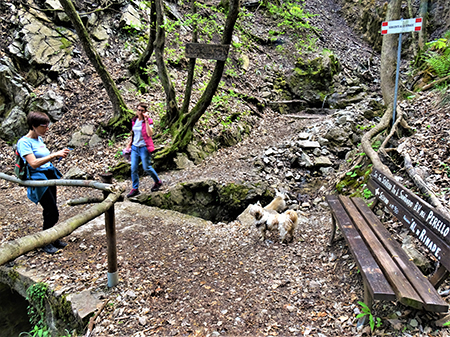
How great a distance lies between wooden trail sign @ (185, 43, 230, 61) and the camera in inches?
245

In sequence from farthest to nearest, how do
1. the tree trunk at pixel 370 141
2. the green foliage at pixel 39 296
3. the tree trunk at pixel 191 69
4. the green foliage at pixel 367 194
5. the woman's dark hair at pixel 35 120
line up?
the tree trunk at pixel 191 69 → the tree trunk at pixel 370 141 → the green foliage at pixel 367 194 → the woman's dark hair at pixel 35 120 → the green foliage at pixel 39 296

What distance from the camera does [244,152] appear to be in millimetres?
8406

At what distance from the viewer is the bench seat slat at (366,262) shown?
81.1 inches

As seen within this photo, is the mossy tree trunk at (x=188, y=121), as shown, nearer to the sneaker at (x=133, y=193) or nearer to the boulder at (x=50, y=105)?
the sneaker at (x=133, y=193)

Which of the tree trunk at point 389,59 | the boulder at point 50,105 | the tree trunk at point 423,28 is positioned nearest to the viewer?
the tree trunk at point 389,59

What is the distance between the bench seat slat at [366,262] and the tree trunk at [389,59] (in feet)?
15.1

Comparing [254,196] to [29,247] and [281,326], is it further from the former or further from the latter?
[29,247]

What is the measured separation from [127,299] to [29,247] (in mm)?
1521

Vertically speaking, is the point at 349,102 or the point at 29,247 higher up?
the point at 349,102

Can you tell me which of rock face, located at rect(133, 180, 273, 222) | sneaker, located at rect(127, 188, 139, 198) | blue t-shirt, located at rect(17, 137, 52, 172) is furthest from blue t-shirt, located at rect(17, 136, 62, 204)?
rock face, located at rect(133, 180, 273, 222)

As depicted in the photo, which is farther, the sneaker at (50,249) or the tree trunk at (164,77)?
the tree trunk at (164,77)

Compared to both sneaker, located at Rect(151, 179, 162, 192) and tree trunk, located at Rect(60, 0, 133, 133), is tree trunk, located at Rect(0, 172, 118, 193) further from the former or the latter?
tree trunk, located at Rect(60, 0, 133, 133)

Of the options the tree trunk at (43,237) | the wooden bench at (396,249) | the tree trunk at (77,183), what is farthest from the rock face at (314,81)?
the tree trunk at (43,237)

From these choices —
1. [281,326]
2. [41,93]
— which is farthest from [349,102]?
[41,93]
